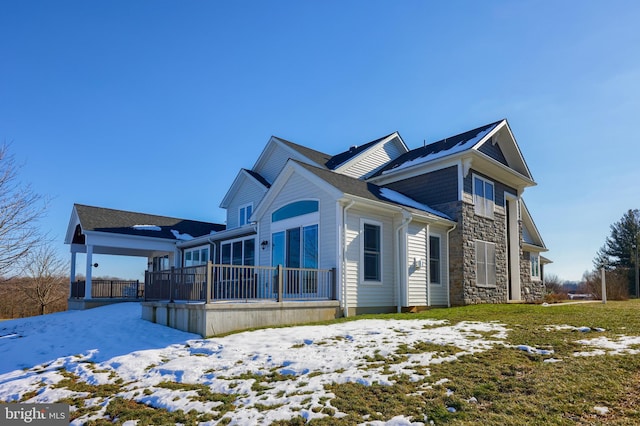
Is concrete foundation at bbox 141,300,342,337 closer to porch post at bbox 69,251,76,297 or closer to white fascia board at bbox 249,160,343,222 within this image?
white fascia board at bbox 249,160,343,222

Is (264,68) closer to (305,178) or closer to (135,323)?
(305,178)

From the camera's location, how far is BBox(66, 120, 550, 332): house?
38.4ft

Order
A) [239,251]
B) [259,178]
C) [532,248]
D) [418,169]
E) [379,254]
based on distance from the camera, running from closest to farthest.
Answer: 1. [379,254]
2. [418,169]
3. [239,251]
4. [259,178]
5. [532,248]

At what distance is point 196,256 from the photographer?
20.2 metres

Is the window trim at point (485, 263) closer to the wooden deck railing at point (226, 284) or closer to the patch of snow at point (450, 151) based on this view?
the patch of snow at point (450, 151)

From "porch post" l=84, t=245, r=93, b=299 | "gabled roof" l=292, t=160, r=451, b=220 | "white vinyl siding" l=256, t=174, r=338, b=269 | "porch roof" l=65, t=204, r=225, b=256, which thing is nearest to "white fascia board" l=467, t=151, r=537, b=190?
"gabled roof" l=292, t=160, r=451, b=220

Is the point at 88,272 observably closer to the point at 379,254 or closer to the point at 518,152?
the point at 379,254

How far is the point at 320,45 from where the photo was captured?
1184cm

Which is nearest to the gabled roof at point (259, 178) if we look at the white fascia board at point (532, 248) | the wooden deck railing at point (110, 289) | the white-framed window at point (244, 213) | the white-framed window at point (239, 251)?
the white-framed window at point (244, 213)

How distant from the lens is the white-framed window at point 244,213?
2036 centimetres

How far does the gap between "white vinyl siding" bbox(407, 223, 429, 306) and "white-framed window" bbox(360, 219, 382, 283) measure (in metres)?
0.93

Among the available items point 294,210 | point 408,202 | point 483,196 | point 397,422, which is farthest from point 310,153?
point 397,422

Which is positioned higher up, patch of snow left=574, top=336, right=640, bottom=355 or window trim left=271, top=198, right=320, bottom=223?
window trim left=271, top=198, right=320, bottom=223

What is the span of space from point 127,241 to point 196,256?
303cm
